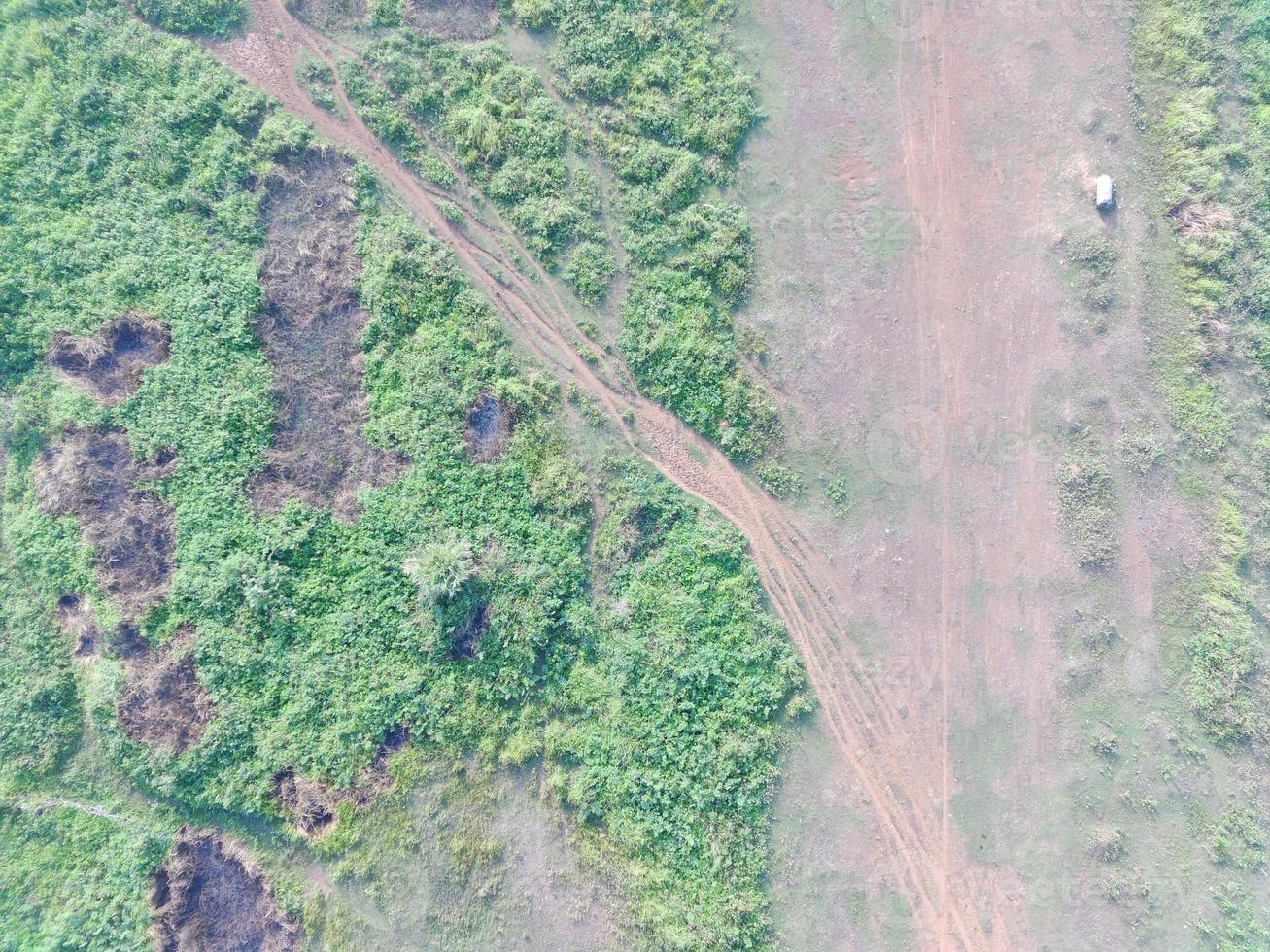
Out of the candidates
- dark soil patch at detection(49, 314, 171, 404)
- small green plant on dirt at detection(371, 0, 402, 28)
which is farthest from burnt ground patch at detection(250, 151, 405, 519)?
small green plant on dirt at detection(371, 0, 402, 28)

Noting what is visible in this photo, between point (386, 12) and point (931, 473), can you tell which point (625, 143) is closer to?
point (386, 12)

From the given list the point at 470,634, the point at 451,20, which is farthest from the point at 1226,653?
the point at 451,20

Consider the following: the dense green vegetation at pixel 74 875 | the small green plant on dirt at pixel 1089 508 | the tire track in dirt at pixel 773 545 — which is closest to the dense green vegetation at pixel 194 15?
the tire track in dirt at pixel 773 545

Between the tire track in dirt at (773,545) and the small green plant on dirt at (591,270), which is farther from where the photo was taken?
the small green plant on dirt at (591,270)

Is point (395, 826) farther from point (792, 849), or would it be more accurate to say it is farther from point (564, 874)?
point (792, 849)

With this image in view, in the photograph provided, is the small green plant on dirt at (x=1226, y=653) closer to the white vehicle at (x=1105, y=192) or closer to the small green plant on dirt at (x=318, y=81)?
the white vehicle at (x=1105, y=192)

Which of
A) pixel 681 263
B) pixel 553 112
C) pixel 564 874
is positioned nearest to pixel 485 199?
pixel 553 112
